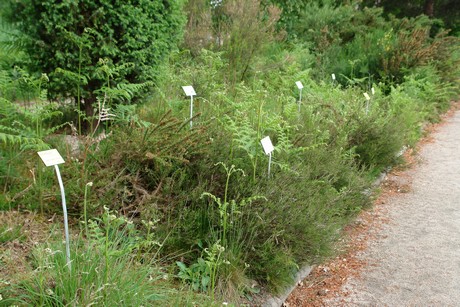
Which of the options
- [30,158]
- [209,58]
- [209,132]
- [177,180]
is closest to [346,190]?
[209,132]

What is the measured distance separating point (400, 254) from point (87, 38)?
349 cm

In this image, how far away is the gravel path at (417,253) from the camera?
3.49m

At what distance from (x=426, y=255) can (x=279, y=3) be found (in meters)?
10.5

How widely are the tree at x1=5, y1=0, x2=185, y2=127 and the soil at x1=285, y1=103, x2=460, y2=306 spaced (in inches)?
101

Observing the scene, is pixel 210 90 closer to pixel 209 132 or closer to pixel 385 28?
pixel 209 132

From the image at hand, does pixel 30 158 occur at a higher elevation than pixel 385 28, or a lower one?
lower

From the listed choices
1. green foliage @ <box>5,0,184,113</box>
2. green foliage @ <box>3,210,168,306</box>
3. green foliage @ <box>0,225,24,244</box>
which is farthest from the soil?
green foliage @ <box>5,0,184,113</box>

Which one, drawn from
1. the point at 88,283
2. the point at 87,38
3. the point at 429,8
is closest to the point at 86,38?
the point at 87,38

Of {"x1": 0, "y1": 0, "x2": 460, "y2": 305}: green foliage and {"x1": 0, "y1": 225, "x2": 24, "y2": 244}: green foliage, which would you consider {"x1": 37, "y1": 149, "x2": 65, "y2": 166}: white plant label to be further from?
{"x1": 0, "y1": 225, "x2": 24, "y2": 244}: green foliage

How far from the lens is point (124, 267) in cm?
250

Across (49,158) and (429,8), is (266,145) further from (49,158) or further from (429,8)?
(429,8)

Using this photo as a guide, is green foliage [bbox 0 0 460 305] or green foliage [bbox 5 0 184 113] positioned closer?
green foliage [bbox 0 0 460 305]

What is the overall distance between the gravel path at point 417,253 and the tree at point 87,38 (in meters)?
2.78

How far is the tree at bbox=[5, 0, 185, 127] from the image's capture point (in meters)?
4.02
